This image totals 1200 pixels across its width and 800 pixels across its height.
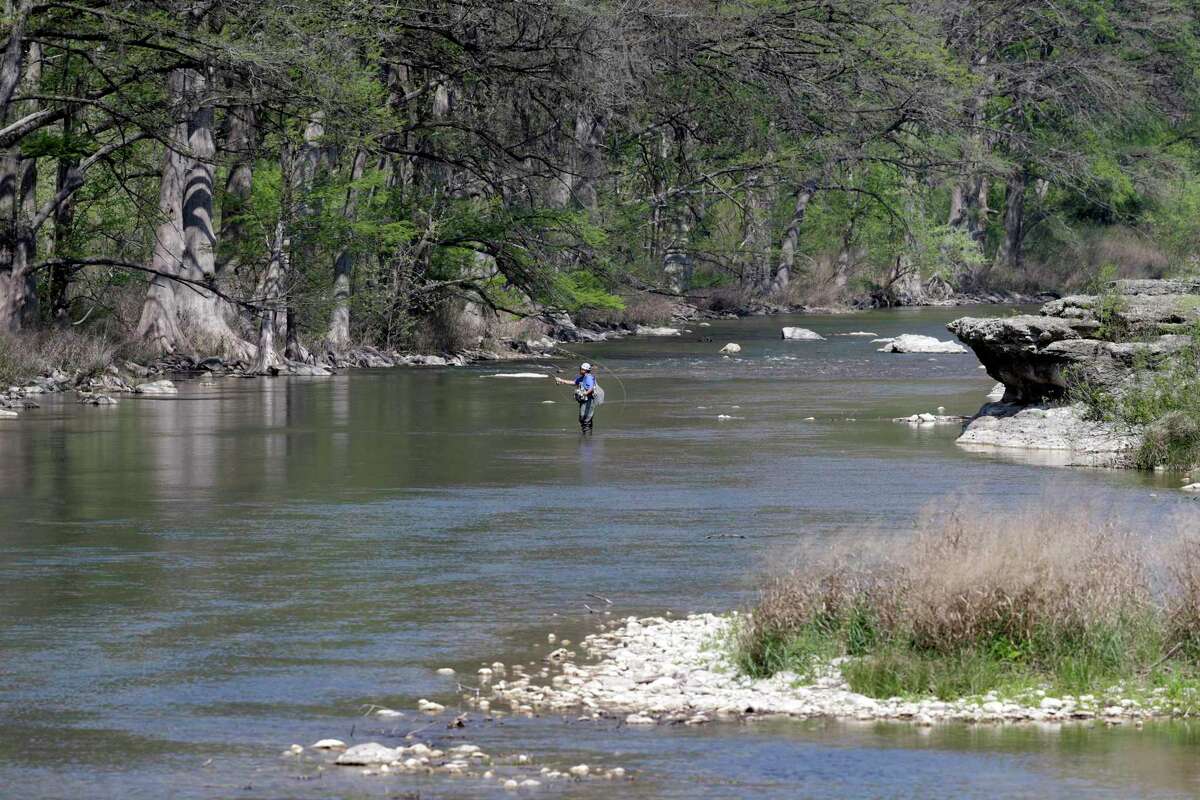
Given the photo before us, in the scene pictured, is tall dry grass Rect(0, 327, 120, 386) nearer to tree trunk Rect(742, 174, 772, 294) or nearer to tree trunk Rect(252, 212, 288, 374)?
tree trunk Rect(252, 212, 288, 374)

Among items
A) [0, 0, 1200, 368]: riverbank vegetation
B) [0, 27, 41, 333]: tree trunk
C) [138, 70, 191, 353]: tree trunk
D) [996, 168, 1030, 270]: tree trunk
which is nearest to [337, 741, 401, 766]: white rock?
[0, 0, 1200, 368]: riverbank vegetation

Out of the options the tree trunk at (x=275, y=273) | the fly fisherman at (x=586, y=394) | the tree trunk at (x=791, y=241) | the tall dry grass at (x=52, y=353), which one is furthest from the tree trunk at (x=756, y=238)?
the fly fisherman at (x=586, y=394)

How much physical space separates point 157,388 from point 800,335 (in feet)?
80.6

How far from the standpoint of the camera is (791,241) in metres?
73.8

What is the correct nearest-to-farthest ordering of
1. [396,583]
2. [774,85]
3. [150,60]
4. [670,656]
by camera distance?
[670,656] → [396,583] → [150,60] → [774,85]

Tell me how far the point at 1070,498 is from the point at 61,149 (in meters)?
24.8

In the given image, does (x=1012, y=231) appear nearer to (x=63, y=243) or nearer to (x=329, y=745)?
(x=63, y=243)

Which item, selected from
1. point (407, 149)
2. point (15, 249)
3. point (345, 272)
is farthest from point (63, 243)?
point (407, 149)

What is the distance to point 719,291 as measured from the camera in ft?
234

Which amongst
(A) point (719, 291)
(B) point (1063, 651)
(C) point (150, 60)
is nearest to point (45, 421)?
(C) point (150, 60)

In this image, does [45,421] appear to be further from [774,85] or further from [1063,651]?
[774,85]

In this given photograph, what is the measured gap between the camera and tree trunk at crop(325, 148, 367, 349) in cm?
4441

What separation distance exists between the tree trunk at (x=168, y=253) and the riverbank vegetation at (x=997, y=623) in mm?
29644

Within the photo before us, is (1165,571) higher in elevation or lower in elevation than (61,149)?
lower
